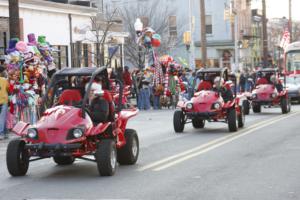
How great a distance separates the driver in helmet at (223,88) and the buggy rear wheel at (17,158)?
8604mm

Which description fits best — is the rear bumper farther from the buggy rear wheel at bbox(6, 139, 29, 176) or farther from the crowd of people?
the crowd of people

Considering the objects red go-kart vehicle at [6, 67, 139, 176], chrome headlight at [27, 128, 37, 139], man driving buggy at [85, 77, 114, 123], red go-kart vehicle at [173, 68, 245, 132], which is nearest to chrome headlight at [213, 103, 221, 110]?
red go-kart vehicle at [173, 68, 245, 132]

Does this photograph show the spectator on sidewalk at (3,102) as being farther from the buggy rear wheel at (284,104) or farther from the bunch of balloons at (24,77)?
the buggy rear wheel at (284,104)

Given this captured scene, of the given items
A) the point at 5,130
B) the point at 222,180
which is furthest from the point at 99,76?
the point at 5,130

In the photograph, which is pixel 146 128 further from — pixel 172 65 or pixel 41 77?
pixel 172 65

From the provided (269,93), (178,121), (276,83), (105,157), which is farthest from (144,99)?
(105,157)

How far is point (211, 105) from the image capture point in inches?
709

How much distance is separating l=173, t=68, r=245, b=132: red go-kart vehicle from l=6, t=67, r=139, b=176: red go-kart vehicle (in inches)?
238

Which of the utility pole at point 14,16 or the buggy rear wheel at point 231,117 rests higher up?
the utility pole at point 14,16

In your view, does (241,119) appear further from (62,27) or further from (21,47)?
(62,27)

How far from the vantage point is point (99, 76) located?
39.6 feet

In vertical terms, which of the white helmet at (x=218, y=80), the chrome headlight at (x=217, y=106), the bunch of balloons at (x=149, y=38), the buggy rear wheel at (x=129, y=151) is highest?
the bunch of balloons at (x=149, y=38)

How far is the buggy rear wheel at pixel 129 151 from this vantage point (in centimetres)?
1215

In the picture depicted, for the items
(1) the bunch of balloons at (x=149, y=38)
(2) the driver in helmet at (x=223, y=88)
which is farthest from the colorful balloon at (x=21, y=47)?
(1) the bunch of balloons at (x=149, y=38)
